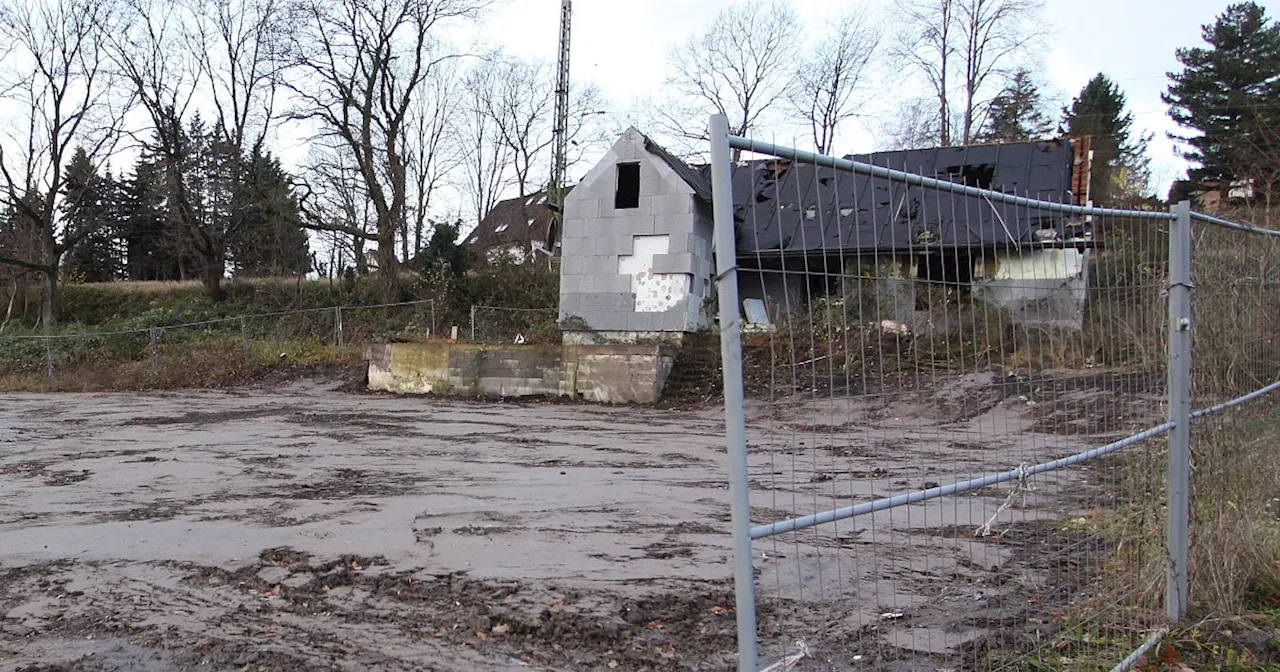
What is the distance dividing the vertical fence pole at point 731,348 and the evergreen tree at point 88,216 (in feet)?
117

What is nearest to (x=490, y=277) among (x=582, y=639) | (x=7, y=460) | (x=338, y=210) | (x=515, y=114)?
(x=338, y=210)

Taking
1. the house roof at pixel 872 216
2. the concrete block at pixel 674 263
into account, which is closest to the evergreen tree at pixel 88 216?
the concrete block at pixel 674 263

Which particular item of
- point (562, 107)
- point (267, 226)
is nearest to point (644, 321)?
point (562, 107)

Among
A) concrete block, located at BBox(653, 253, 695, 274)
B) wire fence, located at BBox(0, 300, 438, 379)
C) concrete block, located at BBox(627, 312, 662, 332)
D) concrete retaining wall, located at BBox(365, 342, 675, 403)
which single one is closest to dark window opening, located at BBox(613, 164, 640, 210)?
concrete block, located at BBox(653, 253, 695, 274)

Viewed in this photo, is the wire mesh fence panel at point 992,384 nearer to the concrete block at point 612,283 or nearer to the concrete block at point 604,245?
the concrete block at point 612,283

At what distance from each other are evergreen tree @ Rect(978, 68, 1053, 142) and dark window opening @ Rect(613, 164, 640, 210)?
22.3m

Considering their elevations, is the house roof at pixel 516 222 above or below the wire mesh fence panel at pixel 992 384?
above

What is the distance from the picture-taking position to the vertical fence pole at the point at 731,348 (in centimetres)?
192

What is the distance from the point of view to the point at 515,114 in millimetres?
39812

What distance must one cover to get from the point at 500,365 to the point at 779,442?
10163 mm

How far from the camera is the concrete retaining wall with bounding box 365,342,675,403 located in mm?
17078

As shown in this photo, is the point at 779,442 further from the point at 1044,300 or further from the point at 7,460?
the point at 7,460

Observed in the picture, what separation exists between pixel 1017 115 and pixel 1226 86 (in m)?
7.79

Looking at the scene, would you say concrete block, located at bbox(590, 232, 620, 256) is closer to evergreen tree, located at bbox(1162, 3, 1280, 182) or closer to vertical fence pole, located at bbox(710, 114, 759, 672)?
vertical fence pole, located at bbox(710, 114, 759, 672)
